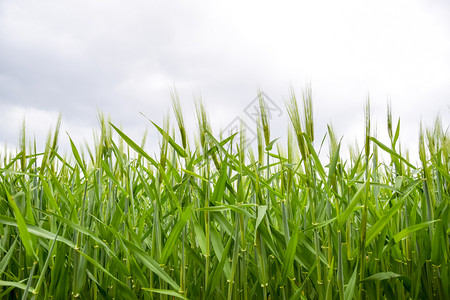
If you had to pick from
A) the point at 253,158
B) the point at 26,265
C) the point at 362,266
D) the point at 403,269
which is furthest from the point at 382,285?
the point at 26,265

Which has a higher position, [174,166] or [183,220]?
[174,166]

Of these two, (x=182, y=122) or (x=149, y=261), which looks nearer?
(x=149, y=261)

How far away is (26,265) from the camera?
1188mm

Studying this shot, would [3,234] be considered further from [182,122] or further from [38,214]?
[182,122]

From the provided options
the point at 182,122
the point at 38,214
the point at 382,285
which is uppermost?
the point at 182,122

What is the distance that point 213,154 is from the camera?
1.04 metres

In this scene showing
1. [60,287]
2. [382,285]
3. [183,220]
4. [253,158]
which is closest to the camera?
[183,220]

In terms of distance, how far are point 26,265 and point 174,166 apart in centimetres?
56

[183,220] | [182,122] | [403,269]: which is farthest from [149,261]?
[403,269]

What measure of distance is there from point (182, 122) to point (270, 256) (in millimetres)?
492

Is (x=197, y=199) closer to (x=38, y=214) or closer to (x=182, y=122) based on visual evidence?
(x=182, y=122)

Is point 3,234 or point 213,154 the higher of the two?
point 213,154

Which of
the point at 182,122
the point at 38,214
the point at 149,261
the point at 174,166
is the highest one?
the point at 182,122

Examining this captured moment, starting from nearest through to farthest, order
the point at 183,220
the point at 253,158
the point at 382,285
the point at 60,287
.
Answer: the point at 183,220 < the point at 60,287 < the point at 382,285 < the point at 253,158
